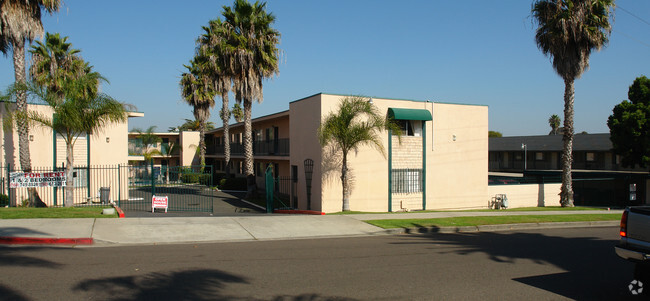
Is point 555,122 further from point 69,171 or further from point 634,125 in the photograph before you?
point 69,171

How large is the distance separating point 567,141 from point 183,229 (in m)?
22.7

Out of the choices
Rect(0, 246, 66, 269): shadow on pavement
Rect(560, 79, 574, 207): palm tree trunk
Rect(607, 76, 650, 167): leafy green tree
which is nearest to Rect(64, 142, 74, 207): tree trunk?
Rect(0, 246, 66, 269): shadow on pavement

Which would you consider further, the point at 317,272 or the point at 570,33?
the point at 570,33

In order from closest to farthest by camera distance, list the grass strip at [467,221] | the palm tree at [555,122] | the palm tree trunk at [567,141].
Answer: the grass strip at [467,221]
the palm tree trunk at [567,141]
the palm tree at [555,122]

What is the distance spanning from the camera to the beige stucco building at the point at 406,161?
68.2 feet

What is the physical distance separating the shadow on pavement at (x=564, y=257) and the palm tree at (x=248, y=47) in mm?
16980

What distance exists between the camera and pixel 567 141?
86.4 ft

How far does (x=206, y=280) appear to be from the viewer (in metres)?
7.46

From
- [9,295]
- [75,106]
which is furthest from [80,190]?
[9,295]

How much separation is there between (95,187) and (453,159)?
19.1 metres

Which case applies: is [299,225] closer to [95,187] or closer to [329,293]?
[329,293]

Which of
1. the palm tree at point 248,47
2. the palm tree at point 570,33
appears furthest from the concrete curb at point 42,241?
the palm tree at point 570,33

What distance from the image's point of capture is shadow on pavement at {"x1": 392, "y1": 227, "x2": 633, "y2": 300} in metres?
7.49

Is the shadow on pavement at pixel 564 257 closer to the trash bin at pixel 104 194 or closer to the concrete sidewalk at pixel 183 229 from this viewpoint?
the concrete sidewalk at pixel 183 229
